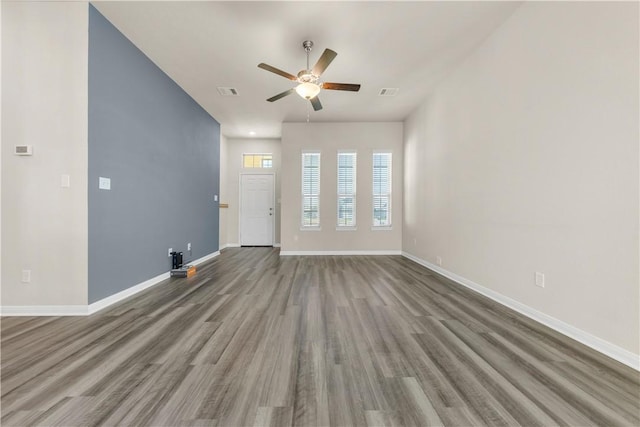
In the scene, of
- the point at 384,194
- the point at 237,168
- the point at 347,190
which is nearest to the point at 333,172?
the point at 347,190

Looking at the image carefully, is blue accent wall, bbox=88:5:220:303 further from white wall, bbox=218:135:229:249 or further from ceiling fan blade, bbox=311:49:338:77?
ceiling fan blade, bbox=311:49:338:77

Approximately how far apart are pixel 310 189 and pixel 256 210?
2.21 metres

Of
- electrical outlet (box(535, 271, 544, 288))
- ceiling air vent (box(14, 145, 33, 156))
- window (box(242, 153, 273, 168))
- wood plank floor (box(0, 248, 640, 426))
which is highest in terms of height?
window (box(242, 153, 273, 168))

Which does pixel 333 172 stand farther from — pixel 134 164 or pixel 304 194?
pixel 134 164

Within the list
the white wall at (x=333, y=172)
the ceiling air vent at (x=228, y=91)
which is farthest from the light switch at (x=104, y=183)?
the white wall at (x=333, y=172)

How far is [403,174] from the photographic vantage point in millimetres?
5793

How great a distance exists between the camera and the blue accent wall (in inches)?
101

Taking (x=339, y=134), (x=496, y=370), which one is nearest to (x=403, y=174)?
(x=339, y=134)

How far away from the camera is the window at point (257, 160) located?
731 centimetres

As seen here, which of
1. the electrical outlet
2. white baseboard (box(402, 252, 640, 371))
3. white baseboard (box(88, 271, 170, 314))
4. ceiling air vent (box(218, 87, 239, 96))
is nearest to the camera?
white baseboard (box(402, 252, 640, 371))

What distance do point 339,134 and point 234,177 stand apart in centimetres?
342

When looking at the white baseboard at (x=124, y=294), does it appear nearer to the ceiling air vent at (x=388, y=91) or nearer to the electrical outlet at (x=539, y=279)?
the electrical outlet at (x=539, y=279)

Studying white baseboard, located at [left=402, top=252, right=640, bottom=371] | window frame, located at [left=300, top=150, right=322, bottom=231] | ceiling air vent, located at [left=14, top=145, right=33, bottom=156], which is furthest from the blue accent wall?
white baseboard, located at [left=402, top=252, right=640, bottom=371]

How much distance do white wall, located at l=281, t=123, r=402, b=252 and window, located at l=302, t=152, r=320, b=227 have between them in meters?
0.11
